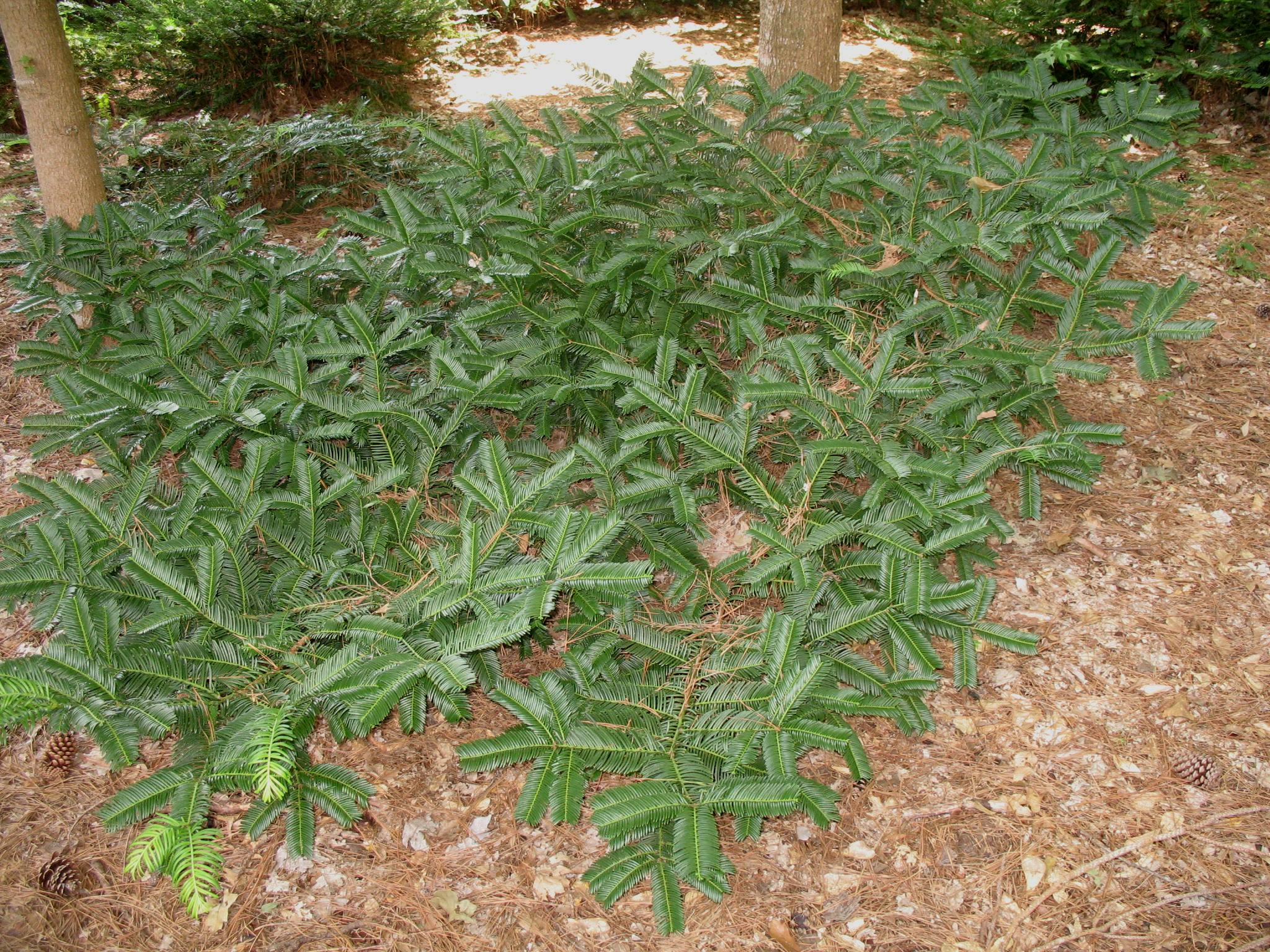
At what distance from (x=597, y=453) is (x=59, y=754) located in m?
1.65

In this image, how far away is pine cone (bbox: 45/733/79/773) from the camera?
2.22 metres

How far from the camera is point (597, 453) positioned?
2.36 meters

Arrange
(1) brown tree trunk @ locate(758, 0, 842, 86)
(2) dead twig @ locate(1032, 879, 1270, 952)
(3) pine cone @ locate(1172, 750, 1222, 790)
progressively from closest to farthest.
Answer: (2) dead twig @ locate(1032, 879, 1270, 952)
(3) pine cone @ locate(1172, 750, 1222, 790)
(1) brown tree trunk @ locate(758, 0, 842, 86)

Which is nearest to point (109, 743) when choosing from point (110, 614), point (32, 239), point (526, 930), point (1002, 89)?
point (110, 614)

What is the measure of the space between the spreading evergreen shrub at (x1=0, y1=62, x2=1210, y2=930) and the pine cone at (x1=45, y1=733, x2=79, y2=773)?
1.22ft

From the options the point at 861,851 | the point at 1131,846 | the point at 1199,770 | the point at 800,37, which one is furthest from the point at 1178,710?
the point at 800,37

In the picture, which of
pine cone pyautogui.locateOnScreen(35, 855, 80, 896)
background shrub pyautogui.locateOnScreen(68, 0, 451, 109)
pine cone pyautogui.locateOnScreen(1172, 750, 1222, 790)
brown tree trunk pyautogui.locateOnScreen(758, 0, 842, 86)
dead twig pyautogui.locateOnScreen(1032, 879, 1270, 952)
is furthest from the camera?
background shrub pyautogui.locateOnScreen(68, 0, 451, 109)

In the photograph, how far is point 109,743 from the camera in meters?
1.84

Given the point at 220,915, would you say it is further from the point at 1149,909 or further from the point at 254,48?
the point at 254,48

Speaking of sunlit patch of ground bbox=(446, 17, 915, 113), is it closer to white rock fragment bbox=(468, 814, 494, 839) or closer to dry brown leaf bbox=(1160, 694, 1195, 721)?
dry brown leaf bbox=(1160, 694, 1195, 721)

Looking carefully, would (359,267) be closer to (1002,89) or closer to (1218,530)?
(1002,89)

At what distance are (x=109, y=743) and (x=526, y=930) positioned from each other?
1029 millimetres

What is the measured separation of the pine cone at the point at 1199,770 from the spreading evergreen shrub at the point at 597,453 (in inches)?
18.7

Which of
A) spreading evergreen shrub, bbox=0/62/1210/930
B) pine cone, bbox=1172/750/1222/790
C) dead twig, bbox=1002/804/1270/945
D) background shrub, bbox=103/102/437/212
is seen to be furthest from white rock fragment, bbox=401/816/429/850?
background shrub, bbox=103/102/437/212
